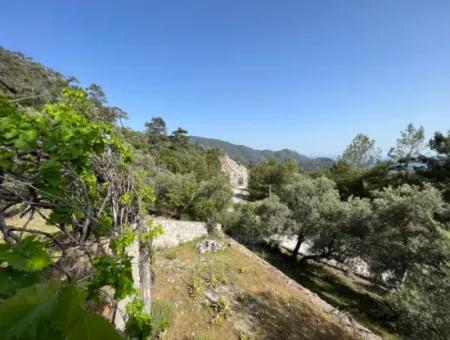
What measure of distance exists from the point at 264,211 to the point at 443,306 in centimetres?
998

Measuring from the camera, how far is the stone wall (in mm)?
9688

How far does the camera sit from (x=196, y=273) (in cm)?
764

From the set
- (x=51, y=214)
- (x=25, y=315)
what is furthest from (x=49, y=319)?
(x=51, y=214)

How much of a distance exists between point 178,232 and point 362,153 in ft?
127

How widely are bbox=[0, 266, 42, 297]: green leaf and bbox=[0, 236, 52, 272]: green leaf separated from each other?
0.03 meters

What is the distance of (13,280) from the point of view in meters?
0.73

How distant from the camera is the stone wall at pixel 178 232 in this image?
969cm

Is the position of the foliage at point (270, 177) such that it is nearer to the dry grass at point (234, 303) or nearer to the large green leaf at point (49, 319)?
the dry grass at point (234, 303)

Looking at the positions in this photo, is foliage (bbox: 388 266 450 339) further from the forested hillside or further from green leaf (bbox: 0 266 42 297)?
green leaf (bbox: 0 266 42 297)

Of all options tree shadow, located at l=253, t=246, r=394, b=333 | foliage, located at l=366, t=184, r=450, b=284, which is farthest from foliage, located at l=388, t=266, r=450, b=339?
foliage, located at l=366, t=184, r=450, b=284

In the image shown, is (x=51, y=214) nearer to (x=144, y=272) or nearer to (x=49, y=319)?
(x=49, y=319)

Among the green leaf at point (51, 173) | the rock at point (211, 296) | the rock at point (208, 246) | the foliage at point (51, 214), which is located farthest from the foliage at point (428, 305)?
the green leaf at point (51, 173)

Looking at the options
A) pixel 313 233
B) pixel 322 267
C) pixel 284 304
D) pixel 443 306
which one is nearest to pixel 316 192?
pixel 313 233

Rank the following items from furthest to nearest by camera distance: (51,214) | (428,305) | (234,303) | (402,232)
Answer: (402,232)
(234,303)
(428,305)
(51,214)
